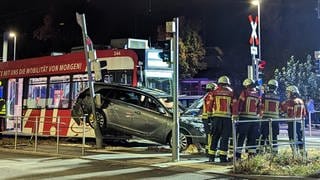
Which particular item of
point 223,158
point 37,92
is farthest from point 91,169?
point 37,92

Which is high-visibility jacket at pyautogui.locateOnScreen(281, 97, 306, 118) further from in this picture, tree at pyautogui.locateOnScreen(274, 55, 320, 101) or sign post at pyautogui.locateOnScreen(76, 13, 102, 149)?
tree at pyautogui.locateOnScreen(274, 55, 320, 101)

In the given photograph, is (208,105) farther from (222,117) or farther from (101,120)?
(101,120)

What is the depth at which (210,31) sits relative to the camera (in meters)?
51.3

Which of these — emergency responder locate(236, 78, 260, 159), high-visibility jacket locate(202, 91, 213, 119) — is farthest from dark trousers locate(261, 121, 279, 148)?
high-visibility jacket locate(202, 91, 213, 119)

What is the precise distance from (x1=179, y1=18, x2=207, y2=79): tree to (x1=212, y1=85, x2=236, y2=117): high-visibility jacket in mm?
28671

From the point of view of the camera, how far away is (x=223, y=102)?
13.3 m

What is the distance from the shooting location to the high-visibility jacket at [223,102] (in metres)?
13.3

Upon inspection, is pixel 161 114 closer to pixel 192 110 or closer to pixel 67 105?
pixel 192 110

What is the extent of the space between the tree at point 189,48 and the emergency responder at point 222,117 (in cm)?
2868

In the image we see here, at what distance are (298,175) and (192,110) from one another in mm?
5990

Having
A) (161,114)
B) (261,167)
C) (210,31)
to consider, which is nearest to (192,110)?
(161,114)

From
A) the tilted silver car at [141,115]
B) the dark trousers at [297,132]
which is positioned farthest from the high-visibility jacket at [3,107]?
the dark trousers at [297,132]

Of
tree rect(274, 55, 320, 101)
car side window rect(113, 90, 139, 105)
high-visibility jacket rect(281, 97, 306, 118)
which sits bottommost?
high-visibility jacket rect(281, 97, 306, 118)

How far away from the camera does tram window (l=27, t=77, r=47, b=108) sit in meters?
21.3
